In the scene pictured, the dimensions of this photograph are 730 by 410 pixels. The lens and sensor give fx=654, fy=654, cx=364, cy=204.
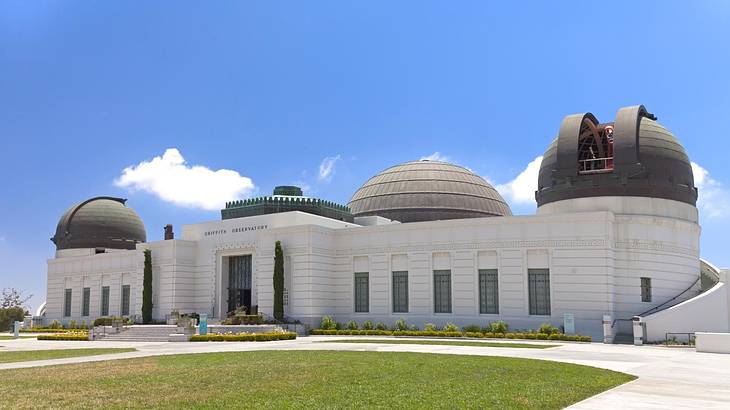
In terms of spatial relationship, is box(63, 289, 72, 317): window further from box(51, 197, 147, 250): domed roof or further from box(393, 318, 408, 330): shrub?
box(393, 318, 408, 330): shrub

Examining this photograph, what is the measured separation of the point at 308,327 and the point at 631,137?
78.9 ft

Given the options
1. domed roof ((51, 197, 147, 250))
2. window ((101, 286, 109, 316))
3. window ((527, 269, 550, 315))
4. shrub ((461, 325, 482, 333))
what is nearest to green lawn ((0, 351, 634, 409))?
shrub ((461, 325, 482, 333))

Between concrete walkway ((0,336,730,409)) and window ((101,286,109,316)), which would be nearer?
concrete walkway ((0,336,730,409))

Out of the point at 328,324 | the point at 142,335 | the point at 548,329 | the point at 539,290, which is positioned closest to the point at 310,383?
the point at 548,329

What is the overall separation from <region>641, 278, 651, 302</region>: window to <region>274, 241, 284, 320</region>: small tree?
75.0 ft

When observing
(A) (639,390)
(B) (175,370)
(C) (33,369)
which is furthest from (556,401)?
(C) (33,369)

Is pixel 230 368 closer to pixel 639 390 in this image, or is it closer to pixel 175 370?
pixel 175 370

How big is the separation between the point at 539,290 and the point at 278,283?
17.1 m

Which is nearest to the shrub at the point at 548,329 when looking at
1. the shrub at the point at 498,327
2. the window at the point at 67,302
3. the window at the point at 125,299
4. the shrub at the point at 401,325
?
the shrub at the point at 498,327

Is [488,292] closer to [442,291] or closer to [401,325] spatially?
[442,291]

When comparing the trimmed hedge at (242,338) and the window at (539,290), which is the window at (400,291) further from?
the trimmed hedge at (242,338)

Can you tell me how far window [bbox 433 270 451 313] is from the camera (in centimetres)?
4206

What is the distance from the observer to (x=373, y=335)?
41.2 meters

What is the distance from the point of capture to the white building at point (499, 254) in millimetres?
38469
